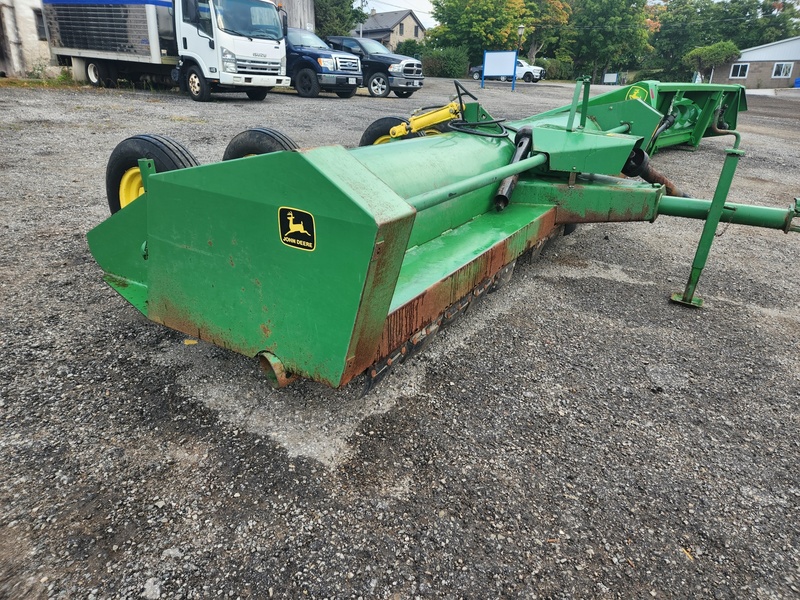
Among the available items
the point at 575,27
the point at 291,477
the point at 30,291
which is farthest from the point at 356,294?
the point at 575,27

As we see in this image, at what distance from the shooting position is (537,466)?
2.01 m

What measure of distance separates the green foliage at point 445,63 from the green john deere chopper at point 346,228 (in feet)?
107

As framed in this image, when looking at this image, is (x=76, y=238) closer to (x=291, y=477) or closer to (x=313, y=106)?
(x=291, y=477)

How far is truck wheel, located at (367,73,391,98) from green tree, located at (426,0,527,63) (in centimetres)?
2608

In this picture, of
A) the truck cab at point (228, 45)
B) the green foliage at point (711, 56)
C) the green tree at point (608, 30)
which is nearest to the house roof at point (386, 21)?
the green tree at point (608, 30)

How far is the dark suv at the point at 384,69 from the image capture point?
49.4 ft

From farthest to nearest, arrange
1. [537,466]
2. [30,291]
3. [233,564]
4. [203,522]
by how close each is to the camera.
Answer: [30,291] → [537,466] → [203,522] → [233,564]

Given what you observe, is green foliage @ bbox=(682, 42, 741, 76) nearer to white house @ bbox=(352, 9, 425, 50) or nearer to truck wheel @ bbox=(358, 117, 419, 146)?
white house @ bbox=(352, 9, 425, 50)

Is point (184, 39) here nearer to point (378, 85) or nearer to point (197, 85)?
point (197, 85)

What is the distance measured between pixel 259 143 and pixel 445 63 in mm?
33557

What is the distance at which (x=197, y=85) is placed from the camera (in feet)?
36.9

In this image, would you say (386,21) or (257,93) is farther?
(386,21)

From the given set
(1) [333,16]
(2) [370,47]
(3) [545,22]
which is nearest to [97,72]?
(2) [370,47]

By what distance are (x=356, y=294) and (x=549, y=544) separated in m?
0.97
